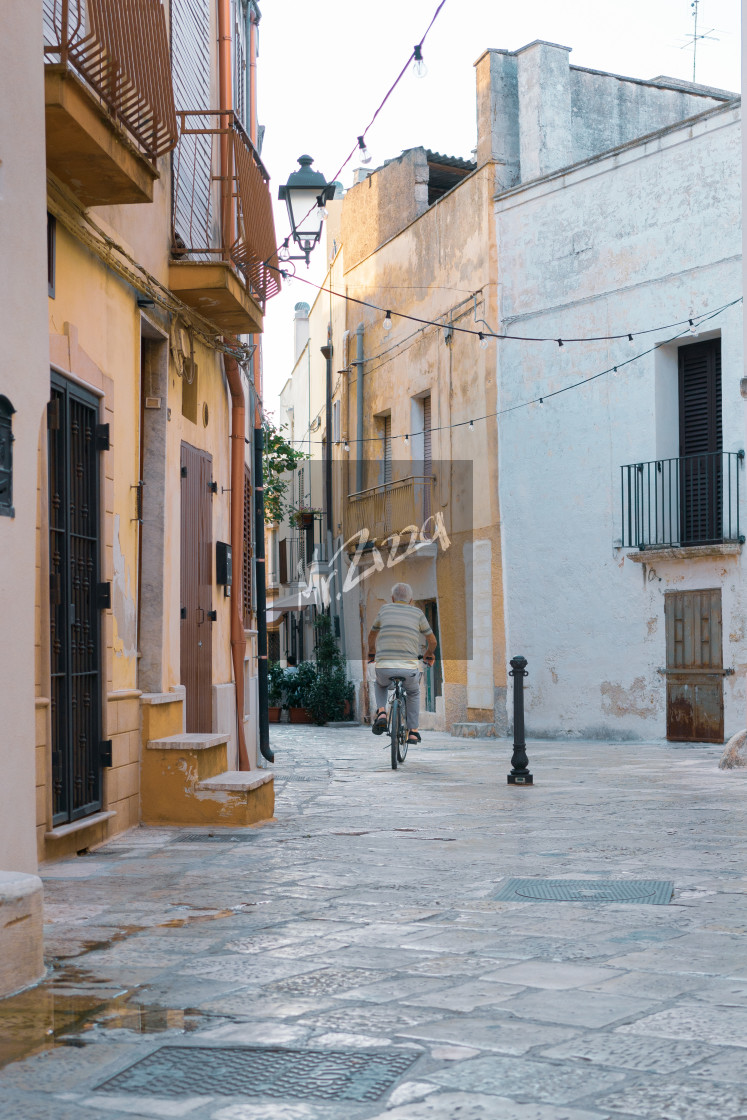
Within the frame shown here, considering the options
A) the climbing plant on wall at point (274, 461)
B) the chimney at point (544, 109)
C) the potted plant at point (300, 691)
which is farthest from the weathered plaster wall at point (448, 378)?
the climbing plant on wall at point (274, 461)

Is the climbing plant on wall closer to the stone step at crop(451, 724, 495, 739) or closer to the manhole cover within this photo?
the stone step at crop(451, 724, 495, 739)

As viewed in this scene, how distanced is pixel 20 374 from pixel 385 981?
7.71 feet

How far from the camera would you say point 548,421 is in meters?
19.7

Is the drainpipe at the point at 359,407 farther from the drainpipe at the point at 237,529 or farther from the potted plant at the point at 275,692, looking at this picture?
the drainpipe at the point at 237,529

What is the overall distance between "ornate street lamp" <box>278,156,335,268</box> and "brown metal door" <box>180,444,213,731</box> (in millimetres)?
3624

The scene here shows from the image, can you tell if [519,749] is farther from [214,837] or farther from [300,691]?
[300,691]

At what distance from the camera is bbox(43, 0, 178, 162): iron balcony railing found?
6.77 metres

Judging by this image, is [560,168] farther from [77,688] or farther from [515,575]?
[77,688]

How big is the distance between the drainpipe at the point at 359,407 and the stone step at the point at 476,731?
298 inches

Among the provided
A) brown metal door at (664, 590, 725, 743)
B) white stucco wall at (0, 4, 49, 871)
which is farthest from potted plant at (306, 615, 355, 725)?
white stucco wall at (0, 4, 49, 871)

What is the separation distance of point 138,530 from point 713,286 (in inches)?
436

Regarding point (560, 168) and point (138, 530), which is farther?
point (560, 168)

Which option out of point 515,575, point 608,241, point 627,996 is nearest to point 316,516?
point 515,575

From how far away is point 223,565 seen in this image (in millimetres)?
11359
